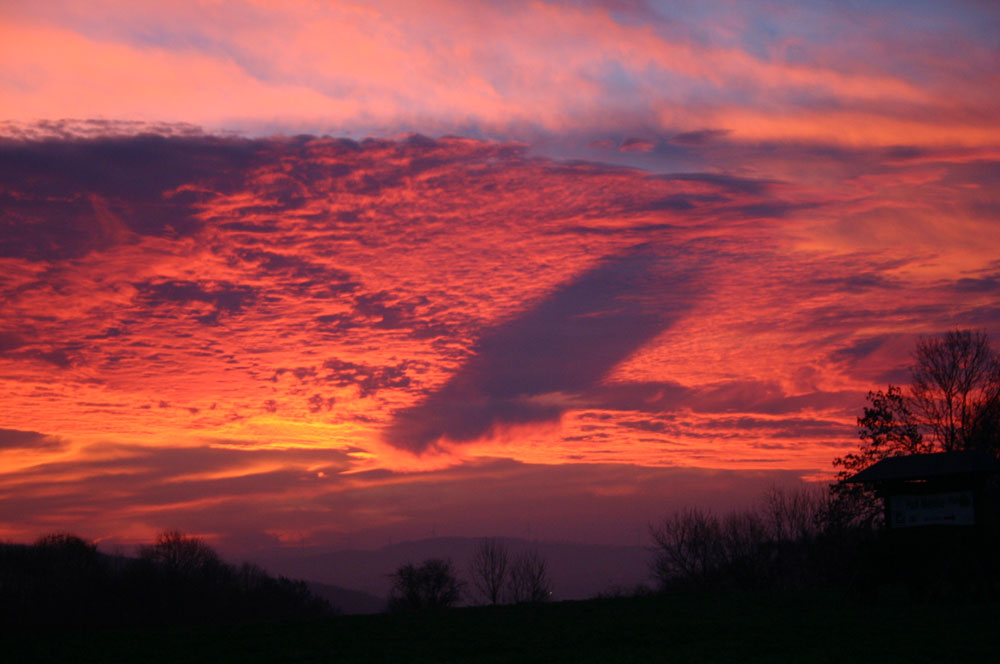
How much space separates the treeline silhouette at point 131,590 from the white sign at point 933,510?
45678 millimetres

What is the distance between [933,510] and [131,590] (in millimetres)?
73805

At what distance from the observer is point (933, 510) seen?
3634 centimetres

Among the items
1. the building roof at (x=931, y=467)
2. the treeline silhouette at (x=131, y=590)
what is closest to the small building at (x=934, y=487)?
the building roof at (x=931, y=467)

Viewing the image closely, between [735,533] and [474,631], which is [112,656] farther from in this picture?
[735,533]

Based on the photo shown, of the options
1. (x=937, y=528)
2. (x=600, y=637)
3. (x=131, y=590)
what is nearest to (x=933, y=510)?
Answer: (x=937, y=528)

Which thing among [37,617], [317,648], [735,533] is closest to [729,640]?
[317,648]

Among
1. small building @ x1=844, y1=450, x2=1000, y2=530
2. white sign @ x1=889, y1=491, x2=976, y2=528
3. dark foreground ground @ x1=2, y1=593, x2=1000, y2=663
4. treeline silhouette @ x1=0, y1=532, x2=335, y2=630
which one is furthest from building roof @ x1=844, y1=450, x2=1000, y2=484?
treeline silhouette @ x1=0, y1=532, x2=335, y2=630

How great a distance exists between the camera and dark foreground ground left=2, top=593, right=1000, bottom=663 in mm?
23703

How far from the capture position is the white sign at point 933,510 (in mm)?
35500

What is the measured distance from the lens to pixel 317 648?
92.0 ft

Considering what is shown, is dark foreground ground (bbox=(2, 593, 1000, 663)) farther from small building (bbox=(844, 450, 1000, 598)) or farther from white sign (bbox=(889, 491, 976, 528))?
white sign (bbox=(889, 491, 976, 528))

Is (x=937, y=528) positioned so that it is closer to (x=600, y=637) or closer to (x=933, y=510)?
(x=933, y=510)

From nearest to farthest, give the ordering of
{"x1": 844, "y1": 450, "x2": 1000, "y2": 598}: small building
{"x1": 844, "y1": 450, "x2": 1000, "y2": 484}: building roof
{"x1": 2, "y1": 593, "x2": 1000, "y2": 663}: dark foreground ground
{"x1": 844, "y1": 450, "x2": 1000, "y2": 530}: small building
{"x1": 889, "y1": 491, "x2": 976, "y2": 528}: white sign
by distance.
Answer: {"x1": 2, "y1": 593, "x2": 1000, "y2": 663}: dark foreground ground < {"x1": 844, "y1": 450, "x2": 1000, "y2": 598}: small building < {"x1": 844, "y1": 450, "x2": 1000, "y2": 484}: building roof < {"x1": 844, "y1": 450, "x2": 1000, "y2": 530}: small building < {"x1": 889, "y1": 491, "x2": 976, "y2": 528}: white sign

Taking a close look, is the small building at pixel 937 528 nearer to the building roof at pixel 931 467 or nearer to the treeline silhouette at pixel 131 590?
the building roof at pixel 931 467
